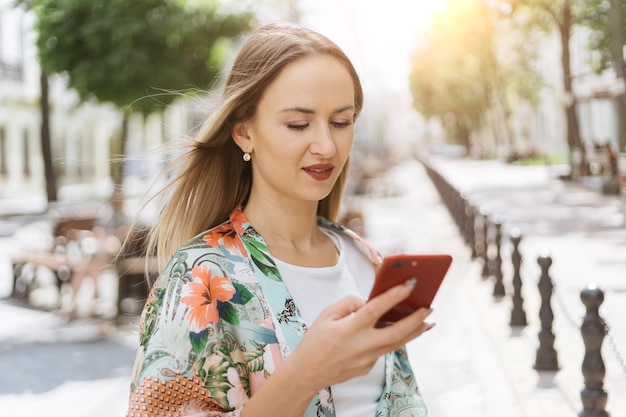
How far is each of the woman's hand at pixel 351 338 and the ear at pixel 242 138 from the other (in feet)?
2.20

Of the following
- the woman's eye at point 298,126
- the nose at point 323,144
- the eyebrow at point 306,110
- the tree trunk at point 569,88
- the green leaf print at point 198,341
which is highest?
the tree trunk at point 569,88

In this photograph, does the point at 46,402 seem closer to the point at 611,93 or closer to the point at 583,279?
the point at 583,279

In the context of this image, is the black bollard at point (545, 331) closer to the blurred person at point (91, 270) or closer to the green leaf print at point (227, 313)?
the blurred person at point (91, 270)

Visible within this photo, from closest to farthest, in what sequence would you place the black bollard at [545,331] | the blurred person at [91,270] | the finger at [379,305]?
the finger at [379,305] < the black bollard at [545,331] < the blurred person at [91,270]

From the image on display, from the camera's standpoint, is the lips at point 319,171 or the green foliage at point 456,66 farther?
the green foliage at point 456,66

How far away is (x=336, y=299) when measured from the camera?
2.15m

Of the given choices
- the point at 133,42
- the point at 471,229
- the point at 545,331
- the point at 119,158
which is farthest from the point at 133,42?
the point at 119,158

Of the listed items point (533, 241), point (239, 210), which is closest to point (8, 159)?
point (533, 241)

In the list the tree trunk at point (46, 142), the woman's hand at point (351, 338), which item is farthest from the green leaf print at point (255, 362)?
the tree trunk at point (46, 142)

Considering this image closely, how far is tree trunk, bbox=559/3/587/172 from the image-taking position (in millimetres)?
31422

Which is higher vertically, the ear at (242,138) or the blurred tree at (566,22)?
the blurred tree at (566,22)

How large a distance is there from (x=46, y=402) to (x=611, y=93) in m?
30.1

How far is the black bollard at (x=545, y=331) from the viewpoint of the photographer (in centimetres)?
725

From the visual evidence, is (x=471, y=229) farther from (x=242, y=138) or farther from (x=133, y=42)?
(x=242, y=138)
